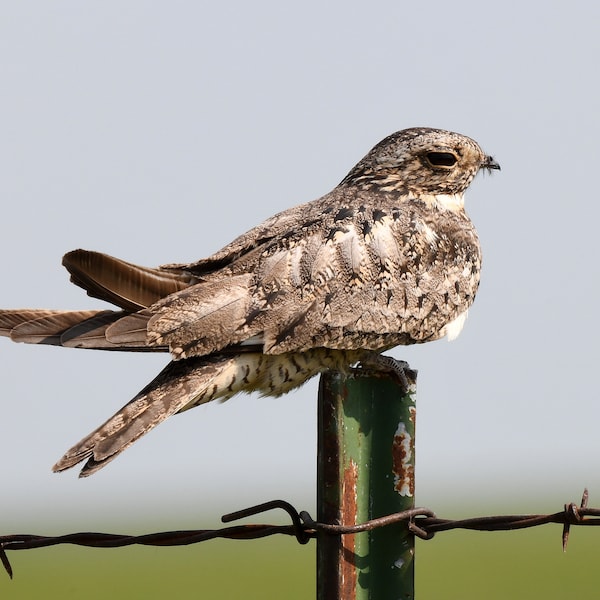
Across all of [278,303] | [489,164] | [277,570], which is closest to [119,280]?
[278,303]

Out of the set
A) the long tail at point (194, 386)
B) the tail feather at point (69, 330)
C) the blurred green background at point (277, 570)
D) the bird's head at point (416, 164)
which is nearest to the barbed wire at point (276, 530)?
the long tail at point (194, 386)

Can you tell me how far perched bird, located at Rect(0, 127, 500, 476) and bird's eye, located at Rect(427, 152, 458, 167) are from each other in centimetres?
32

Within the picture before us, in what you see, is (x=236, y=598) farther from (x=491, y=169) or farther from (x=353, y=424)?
(x=353, y=424)

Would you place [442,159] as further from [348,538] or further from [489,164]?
[348,538]

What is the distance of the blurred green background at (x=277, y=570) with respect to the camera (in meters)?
32.6

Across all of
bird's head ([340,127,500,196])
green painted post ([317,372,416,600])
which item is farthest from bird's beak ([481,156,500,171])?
green painted post ([317,372,416,600])

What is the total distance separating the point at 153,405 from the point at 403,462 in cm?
140

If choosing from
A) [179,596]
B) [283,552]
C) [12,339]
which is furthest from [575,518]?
[283,552]

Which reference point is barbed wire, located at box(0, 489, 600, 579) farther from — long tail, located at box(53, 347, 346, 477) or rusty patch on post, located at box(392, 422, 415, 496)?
long tail, located at box(53, 347, 346, 477)

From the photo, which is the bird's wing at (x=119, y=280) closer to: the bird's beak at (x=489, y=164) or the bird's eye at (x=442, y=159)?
the bird's eye at (x=442, y=159)

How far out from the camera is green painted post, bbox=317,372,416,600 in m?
5.02

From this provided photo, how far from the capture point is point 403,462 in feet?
16.7

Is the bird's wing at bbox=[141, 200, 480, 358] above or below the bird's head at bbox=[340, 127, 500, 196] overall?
below

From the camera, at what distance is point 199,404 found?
21.0 feet
